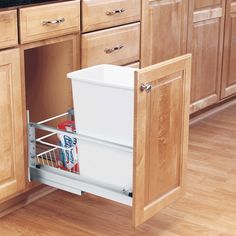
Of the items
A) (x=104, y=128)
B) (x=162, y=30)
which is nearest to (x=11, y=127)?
(x=104, y=128)

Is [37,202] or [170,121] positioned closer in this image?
[170,121]

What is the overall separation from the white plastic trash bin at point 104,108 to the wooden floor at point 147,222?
389mm

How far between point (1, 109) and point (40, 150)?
18.9 inches

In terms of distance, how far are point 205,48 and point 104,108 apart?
1483 millimetres

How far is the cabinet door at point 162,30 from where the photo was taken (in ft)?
9.11

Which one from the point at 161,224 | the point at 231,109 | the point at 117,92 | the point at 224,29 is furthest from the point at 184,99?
the point at 231,109

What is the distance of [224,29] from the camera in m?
3.49

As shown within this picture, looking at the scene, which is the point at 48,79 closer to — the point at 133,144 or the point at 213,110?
the point at 133,144

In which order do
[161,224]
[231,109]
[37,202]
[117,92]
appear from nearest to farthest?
[117,92]
[161,224]
[37,202]
[231,109]

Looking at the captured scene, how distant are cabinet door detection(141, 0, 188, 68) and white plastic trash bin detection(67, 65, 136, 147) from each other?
2.40ft

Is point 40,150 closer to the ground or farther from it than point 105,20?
closer to the ground

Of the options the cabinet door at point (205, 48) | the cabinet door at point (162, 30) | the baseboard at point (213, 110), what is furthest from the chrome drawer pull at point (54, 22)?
the baseboard at point (213, 110)

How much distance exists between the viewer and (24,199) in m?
2.40

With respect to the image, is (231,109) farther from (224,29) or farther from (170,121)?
(170,121)
